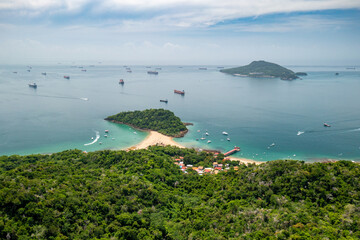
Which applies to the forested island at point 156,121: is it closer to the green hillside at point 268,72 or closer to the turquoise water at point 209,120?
the turquoise water at point 209,120

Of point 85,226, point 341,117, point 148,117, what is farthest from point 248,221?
point 341,117

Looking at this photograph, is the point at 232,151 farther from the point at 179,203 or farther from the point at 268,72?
the point at 268,72

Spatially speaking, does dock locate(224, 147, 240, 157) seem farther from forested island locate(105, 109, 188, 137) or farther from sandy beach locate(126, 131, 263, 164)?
forested island locate(105, 109, 188, 137)

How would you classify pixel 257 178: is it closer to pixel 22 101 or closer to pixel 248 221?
pixel 248 221

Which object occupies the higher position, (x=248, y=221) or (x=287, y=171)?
(x=287, y=171)

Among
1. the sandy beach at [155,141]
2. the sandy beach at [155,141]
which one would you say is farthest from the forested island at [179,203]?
the sandy beach at [155,141]
